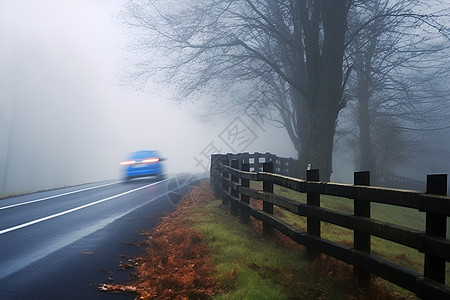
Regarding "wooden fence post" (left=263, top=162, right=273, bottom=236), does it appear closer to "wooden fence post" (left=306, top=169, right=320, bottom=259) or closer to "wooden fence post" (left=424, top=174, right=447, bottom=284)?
"wooden fence post" (left=306, top=169, right=320, bottom=259)

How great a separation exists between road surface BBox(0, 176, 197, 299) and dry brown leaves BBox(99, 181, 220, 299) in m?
0.24

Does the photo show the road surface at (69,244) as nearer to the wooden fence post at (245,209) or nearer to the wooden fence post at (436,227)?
the wooden fence post at (245,209)

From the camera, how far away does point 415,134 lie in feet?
133

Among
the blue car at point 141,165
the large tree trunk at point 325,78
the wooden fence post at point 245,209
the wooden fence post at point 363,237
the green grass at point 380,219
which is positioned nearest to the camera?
the wooden fence post at point 363,237

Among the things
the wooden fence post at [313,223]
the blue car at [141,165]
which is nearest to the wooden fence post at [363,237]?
the wooden fence post at [313,223]

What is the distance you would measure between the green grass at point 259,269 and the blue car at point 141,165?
625 inches

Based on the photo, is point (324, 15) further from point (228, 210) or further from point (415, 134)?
point (415, 134)

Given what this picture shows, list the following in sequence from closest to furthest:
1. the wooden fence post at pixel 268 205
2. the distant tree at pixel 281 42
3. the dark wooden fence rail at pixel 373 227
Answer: the dark wooden fence rail at pixel 373 227 < the wooden fence post at pixel 268 205 < the distant tree at pixel 281 42

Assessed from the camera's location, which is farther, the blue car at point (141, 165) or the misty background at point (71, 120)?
the misty background at point (71, 120)

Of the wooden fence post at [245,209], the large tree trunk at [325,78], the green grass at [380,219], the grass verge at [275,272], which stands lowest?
the green grass at [380,219]

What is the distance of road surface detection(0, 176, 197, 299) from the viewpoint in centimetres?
546

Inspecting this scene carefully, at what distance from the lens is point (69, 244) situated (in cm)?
798

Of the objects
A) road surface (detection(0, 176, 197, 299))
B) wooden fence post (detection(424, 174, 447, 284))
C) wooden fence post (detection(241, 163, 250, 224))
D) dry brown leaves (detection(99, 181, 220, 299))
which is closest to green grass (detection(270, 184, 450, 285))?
wooden fence post (detection(241, 163, 250, 224))

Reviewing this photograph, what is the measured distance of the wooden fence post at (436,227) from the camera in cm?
377
